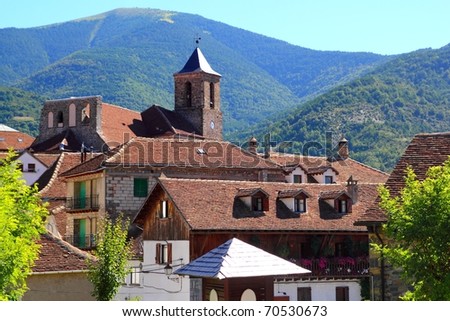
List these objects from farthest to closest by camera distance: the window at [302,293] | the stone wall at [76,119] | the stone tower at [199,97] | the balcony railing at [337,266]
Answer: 1. the stone tower at [199,97]
2. the stone wall at [76,119]
3. the balcony railing at [337,266]
4. the window at [302,293]

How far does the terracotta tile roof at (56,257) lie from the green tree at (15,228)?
13.4 feet

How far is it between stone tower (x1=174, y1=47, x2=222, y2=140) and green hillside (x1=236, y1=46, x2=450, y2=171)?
1471 cm

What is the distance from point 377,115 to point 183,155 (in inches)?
2658

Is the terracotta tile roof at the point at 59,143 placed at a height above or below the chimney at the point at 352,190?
above

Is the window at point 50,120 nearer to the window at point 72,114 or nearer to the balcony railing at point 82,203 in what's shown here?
the window at point 72,114

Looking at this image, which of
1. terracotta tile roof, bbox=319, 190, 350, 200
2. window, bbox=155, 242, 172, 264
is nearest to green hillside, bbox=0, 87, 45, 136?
terracotta tile roof, bbox=319, 190, 350, 200

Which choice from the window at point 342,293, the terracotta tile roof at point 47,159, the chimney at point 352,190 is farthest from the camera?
the terracotta tile roof at point 47,159

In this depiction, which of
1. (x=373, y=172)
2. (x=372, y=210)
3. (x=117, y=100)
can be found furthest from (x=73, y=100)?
(x=117, y=100)

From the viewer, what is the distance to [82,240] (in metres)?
46.7

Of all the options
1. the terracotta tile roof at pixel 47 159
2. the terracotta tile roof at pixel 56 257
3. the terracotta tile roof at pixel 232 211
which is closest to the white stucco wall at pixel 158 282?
the terracotta tile roof at pixel 232 211

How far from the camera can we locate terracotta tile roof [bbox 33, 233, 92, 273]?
2278 cm

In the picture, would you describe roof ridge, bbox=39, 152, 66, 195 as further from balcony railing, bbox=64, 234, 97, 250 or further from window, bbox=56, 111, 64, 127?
Answer: window, bbox=56, 111, 64, 127

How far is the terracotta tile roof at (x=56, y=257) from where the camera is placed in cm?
2278
